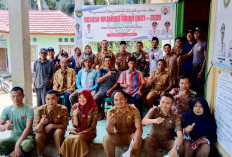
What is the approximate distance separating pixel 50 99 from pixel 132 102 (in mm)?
1790

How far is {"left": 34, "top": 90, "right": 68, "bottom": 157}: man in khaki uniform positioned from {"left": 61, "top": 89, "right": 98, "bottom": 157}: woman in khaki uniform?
0.71ft

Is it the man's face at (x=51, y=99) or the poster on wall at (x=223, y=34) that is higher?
the poster on wall at (x=223, y=34)

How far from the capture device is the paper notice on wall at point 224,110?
3037 mm

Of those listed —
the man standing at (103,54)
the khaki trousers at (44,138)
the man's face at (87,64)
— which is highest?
the man standing at (103,54)

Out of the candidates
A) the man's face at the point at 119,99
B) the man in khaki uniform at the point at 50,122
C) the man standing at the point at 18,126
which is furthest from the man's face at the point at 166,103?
the man standing at the point at 18,126

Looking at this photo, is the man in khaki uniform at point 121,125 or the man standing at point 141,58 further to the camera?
the man standing at point 141,58

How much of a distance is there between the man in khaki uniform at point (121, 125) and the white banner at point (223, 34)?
1.52m

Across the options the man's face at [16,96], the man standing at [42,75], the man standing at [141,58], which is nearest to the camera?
the man's face at [16,96]

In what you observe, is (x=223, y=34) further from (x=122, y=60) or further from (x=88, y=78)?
(x=122, y=60)

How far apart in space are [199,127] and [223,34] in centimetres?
144

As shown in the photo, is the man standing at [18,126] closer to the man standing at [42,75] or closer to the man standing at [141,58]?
the man standing at [42,75]

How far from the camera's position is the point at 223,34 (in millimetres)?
3240

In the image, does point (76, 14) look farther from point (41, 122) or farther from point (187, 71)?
point (41, 122)

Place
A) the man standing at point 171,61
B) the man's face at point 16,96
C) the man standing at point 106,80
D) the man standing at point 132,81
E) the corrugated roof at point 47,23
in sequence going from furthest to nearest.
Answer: the corrugated roof at point 47,23 < the man standing at point 171,61 < the man standing at point 106,80 < the man standing at point 132,81 < the man's face at point 16,96
